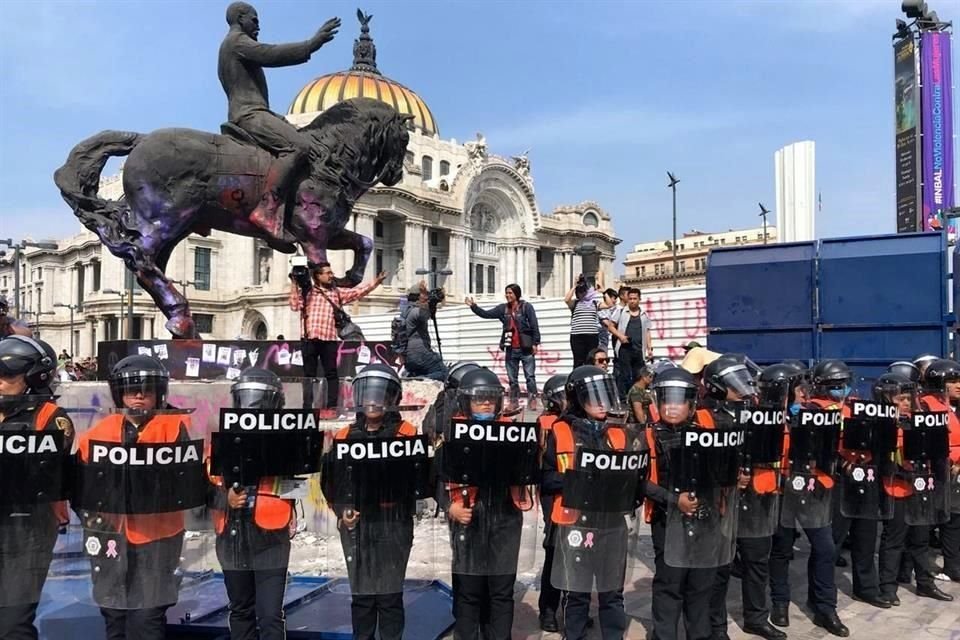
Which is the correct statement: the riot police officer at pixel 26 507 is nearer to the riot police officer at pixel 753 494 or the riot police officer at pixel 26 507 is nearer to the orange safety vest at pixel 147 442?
the orange safety vest at pixel 147 442

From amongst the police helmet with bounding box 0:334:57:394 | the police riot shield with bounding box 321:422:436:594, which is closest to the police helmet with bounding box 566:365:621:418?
the police riot shield with bounding box 321:422:436:594

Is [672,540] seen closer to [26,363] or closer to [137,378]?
[137,378]

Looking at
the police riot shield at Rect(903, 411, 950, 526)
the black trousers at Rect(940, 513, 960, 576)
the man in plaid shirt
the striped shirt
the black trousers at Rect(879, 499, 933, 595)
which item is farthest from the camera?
the striped shirt

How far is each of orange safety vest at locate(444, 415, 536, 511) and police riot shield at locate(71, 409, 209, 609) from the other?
4.43 feet

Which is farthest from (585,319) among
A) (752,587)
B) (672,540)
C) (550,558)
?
(672,540)

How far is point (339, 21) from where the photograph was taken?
9180 mm

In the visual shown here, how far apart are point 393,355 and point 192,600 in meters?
4.64

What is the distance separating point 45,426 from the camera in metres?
4.09

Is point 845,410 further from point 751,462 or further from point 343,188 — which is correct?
point 343,188

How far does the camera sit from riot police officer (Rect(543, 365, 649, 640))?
14.0ft

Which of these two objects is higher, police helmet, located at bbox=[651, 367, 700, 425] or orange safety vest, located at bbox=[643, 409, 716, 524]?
police helmet, located at bbox=[651, 367, 700, 425]

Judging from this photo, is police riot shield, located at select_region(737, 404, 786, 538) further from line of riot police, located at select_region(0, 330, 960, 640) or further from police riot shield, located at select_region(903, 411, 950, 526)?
police riot shield, located at select_region(903, 411, 950, 526)

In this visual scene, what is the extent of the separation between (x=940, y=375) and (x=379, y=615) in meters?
5.32

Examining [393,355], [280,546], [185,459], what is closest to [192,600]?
[280,546]
